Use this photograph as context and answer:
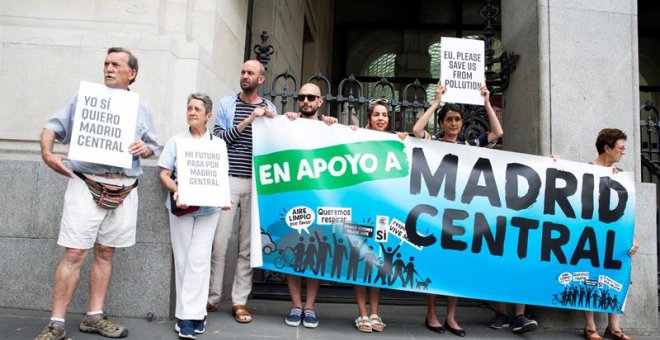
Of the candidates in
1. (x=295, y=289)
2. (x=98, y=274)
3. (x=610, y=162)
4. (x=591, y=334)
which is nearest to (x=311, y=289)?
(x=295, y=289)

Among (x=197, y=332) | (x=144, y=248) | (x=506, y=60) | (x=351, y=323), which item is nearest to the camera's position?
(x=197, y=332)

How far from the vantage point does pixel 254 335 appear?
4078 millimetres

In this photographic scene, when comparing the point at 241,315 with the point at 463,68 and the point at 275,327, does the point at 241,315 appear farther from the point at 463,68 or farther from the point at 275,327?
the point at 463,68

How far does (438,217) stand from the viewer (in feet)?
15.1

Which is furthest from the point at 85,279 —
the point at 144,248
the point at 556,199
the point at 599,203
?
the point at 599,203

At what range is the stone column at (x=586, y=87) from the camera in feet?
16.5

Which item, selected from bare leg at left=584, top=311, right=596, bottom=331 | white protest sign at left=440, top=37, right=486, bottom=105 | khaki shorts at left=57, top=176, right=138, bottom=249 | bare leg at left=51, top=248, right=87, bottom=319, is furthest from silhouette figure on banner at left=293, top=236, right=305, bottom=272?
bare leg at left=584, top=311, right=596, bottom=331

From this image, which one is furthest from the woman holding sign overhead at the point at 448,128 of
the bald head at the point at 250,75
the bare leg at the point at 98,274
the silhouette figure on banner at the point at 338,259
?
the bare leg at the point at 98,274

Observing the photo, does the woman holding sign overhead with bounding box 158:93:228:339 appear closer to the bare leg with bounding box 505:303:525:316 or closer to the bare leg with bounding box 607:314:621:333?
the bare leg with bounding box 505:303:525:316

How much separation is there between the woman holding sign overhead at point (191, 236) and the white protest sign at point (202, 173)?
2cm

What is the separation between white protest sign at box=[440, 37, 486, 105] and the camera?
468cm

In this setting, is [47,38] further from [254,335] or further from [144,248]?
[254,335]

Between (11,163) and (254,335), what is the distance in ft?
9.39

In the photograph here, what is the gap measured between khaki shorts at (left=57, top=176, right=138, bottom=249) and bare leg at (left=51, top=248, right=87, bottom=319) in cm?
9
